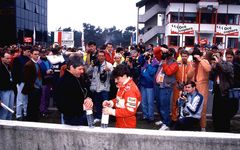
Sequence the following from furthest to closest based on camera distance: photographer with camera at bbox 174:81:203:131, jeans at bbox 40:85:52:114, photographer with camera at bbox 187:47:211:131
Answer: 1. jeans at bbox 40:85:52:114
2. photographer with camera at bbox 187:47:211:131
3. photographer with camera at bbox 174:81:203:131

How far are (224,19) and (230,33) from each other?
9.25 feet

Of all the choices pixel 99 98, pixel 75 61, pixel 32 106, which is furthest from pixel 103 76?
pixel 75 61

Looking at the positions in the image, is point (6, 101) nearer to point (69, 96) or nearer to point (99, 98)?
point (99, 98)

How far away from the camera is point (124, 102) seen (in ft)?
13.6

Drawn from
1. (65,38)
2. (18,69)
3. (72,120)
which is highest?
(65,38)

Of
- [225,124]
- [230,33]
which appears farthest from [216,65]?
[230,33]

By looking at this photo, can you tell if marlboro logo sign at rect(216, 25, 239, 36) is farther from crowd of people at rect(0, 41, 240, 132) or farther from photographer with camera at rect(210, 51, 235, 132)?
photographer with camera at rect(210, 51, 235, 132)

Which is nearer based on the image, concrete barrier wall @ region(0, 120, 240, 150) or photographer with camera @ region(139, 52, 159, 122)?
concrete barrier wall @ region(0, 120, 240, 150)

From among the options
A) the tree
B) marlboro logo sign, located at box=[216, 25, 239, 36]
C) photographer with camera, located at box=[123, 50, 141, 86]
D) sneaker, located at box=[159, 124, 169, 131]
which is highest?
the tree

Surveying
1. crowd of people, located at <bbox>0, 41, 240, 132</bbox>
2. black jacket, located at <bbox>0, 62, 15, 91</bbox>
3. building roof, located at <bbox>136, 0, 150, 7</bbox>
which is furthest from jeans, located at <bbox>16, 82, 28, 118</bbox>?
building roof, located at <bbox>136, 0, 150, 7</bbox>

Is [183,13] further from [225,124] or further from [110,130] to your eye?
[110,130]

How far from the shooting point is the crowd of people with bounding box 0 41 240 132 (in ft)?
13.7

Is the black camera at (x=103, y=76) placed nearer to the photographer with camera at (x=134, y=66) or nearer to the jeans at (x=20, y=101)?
the photographer with camera at (x=134, y=66)

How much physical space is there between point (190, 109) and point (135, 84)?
62.8 inches
